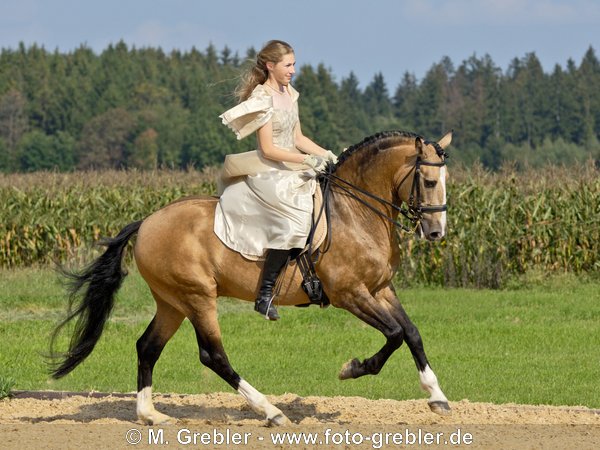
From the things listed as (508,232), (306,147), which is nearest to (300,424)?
(306,147)

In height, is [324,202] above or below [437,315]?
above

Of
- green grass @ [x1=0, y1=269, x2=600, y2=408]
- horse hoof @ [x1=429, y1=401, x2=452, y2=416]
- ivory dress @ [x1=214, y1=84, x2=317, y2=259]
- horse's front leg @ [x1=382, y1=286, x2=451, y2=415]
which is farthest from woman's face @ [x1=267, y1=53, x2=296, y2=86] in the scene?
green grass @ [x1=0, y1=269, x2=600, y2=408]

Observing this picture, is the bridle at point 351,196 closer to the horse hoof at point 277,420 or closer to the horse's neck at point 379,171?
the horse's neck at point 379,171

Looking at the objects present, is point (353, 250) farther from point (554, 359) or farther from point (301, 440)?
point (554, 359)

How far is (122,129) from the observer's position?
114688 mm

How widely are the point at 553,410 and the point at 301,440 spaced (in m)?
2.45

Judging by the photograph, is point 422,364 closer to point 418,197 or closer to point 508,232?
point 418,197

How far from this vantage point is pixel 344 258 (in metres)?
8.89

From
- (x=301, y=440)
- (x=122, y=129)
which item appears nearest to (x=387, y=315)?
(x=301, y=440)

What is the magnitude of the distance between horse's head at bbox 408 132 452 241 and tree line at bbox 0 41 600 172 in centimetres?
8695

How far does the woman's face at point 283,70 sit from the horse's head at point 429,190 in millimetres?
1105

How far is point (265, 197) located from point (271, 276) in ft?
1.97

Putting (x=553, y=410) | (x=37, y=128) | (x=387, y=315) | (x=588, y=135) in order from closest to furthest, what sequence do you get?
(x=387, y=315)
(x=553, y=410)
(x=37, y=128)
(x=588, y=135)

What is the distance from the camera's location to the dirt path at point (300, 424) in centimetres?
796
